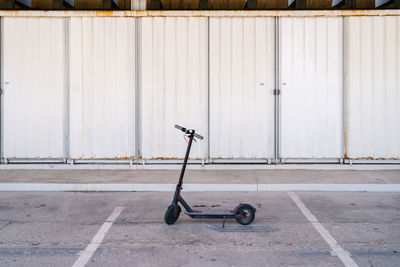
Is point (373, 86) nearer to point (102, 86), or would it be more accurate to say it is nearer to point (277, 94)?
point (277, 94)

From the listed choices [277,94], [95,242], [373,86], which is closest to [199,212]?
[95,242]

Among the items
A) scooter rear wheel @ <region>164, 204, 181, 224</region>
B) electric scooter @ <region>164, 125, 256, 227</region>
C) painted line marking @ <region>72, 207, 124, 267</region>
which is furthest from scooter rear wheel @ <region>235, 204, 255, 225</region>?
painted line marking @ <region>72, 207, 124, 267</region>

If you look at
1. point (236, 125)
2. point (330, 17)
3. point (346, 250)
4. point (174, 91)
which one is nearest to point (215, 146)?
point (236, 125)

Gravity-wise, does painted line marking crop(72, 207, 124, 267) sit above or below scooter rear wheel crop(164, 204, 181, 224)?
below

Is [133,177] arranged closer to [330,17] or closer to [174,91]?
[174,91]

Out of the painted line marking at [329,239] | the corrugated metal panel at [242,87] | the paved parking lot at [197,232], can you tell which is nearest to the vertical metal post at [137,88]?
the corrugated metal panel at [242,87]

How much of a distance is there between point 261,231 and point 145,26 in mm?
5849

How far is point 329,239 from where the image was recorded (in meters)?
4.64

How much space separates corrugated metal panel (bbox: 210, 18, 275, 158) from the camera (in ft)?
29.9

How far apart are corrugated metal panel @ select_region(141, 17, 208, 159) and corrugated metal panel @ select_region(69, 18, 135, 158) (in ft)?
1.15

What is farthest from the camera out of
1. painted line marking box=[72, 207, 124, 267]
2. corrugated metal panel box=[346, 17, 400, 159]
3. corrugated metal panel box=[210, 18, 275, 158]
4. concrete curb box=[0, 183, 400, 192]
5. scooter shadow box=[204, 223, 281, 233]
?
corrugated metal panel box=[210, 18, 275, 158]

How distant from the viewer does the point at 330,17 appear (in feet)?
29.7

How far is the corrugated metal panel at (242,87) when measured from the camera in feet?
29.9

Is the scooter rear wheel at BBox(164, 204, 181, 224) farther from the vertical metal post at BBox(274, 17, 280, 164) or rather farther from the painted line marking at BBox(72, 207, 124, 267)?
the vertical metal post at BBox(274, 17, 280, 164)
